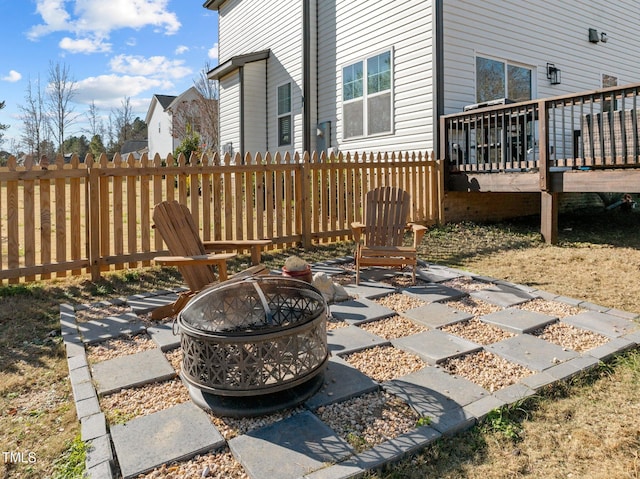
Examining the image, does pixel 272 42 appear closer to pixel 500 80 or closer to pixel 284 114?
pixel 284 114

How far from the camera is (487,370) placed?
2.89 metres

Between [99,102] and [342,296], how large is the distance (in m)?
41.8

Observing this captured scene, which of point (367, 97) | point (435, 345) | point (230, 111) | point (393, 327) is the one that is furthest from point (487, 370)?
point (230, 111)

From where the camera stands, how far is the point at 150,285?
502 centimetres

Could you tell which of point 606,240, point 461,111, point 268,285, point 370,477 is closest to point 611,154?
point 606,240

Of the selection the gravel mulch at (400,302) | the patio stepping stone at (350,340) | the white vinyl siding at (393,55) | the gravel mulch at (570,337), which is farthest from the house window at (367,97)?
the patio stepping stone at (350,340)

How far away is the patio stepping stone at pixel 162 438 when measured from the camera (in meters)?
2.01

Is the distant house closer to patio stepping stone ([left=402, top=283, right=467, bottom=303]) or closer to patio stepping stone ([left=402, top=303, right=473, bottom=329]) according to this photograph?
patio stepping stone ([left=402, top=283, right=467, bottom=303])

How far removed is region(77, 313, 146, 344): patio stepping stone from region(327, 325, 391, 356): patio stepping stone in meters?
1.57

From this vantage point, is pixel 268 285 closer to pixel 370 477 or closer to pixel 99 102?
pixel 370 477

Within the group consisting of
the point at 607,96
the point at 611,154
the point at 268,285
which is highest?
the point at 607,96

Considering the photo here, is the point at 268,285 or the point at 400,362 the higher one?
the point at 268,285

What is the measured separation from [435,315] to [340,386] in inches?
62.0

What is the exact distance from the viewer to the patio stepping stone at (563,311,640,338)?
350 cm
